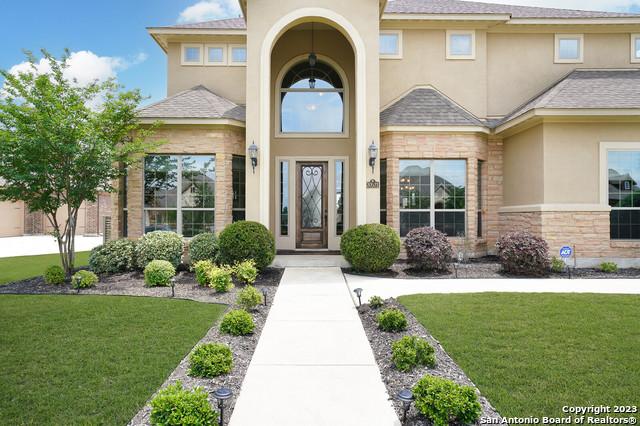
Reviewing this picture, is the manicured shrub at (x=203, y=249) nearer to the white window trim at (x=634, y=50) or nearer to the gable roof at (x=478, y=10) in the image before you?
the gable roof at (x=478, y=10)

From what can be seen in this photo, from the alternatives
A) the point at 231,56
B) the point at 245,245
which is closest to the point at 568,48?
the point at 231,56

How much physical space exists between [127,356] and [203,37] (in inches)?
436

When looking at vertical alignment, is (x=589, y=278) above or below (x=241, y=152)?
below

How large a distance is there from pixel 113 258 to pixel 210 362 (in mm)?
6658

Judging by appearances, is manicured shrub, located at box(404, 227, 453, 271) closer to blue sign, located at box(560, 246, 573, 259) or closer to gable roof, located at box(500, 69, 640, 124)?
blue sign, located at box(560, 246, 573, 259)

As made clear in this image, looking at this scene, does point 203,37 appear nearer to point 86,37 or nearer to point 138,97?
point 138,97

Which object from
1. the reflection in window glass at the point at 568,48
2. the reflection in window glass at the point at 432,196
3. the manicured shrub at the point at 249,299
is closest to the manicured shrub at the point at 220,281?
the manicured shrub at the point at 249,299

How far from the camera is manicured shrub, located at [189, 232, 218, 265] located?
8.56m

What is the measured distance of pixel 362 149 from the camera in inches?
359

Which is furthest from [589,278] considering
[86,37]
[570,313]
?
[86,37]

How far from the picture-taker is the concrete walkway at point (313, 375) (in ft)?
9.20

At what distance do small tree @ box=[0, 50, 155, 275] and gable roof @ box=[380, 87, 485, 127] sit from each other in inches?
272

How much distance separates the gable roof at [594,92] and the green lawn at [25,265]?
13.8 meters

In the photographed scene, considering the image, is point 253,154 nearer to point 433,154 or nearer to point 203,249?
point 203,249
